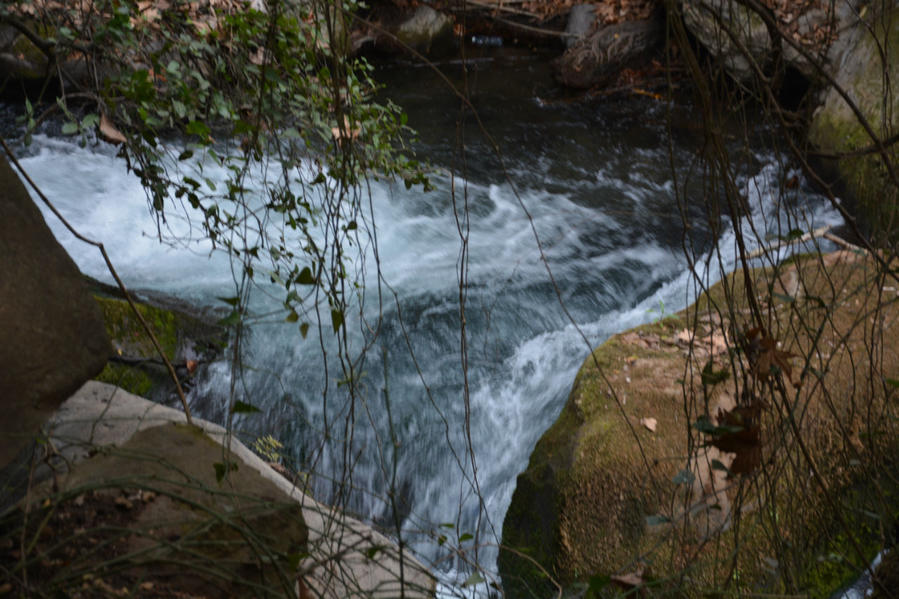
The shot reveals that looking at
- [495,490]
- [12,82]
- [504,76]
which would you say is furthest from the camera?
[504,76]

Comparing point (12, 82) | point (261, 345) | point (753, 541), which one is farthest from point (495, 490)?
point (12, 82)

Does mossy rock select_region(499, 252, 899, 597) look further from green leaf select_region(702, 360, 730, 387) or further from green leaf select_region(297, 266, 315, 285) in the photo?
green leaf select_region(297, 266, 315, 285)

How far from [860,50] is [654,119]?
2.41 meters

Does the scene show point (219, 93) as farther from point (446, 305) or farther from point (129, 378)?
point (446, 305)

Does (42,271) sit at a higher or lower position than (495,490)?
higher

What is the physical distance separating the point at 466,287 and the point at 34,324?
5.13ft

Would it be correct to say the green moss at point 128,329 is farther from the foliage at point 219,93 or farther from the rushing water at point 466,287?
the foliage at point 219,93

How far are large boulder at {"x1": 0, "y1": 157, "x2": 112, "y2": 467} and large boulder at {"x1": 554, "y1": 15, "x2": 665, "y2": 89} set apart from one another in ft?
28.2

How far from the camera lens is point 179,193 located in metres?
2.91

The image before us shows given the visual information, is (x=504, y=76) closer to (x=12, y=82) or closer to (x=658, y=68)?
(x=658, y=68)

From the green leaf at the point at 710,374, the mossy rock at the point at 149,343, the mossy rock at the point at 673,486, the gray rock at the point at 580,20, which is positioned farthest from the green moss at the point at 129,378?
the gray rock at the point at 580,20

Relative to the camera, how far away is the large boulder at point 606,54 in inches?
379

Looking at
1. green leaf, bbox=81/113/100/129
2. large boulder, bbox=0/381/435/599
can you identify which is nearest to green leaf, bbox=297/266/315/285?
large boulder, bbox=0/381/435/599

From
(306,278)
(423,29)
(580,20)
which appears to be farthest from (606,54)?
(306,278)
